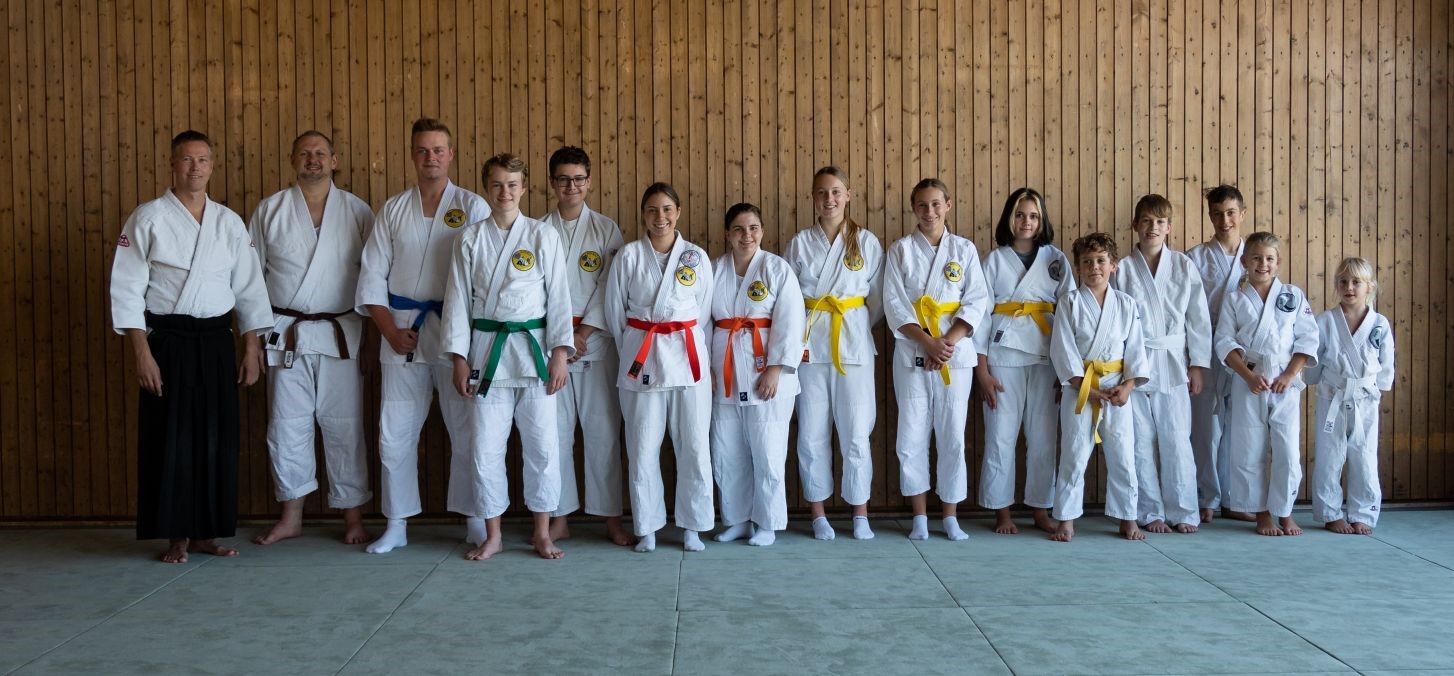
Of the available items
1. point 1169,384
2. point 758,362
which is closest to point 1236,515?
point 1169,384

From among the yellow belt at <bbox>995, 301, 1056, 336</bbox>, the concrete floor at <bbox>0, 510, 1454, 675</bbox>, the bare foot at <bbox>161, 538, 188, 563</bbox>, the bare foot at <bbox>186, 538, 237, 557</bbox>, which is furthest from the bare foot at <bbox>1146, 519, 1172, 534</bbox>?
the bare foot at <bbox>161, 538, 188, 563</bbox>

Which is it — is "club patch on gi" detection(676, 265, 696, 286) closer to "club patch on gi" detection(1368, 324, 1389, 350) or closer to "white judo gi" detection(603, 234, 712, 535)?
"white judo gi" detection(603, 234, 712, 535)

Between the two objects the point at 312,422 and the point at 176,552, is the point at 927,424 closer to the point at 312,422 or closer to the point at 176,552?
the point at 312,422

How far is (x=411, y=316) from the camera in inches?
163

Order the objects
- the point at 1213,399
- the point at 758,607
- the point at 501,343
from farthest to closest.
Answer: the point at 1213,399 → the point at 501,343 → the point at 758,607

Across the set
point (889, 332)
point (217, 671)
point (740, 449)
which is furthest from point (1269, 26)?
point (217, 671)

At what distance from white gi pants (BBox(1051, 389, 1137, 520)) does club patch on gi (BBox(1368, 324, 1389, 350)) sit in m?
1.02

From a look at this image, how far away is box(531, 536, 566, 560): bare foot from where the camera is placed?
3947mm

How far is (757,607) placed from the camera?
320cm

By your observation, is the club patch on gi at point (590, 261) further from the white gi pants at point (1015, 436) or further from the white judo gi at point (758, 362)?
the white gi pants at point (1015, 436)

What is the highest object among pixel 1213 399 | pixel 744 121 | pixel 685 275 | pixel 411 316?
pixel 744 121

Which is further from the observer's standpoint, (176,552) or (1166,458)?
(1166,458)

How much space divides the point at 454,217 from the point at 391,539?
4.14ft

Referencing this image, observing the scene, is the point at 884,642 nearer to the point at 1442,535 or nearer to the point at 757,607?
the point at 757,607
